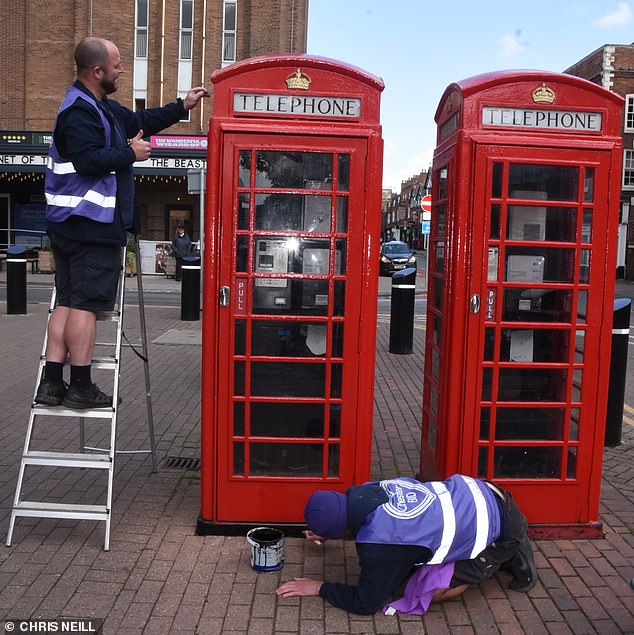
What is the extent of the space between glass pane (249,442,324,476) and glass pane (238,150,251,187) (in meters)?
1.53

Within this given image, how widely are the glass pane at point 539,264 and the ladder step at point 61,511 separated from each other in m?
2.69

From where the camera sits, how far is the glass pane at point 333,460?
430cm

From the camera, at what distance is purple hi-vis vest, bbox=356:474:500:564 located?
3.38 meters

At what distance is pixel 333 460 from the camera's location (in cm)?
431

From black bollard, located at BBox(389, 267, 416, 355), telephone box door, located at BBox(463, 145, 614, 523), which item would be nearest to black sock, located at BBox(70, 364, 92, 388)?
telephone box door, located at BBox(463, 145, 614, 523)

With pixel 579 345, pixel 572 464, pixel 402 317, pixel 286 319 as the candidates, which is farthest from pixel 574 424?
pixel 402 317

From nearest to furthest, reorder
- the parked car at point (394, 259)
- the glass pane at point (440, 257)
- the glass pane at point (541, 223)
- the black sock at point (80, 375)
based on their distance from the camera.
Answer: the black sock at point (80, 375) → the glass pane at point (541, 223) → the glass pane at point (440, 257) → the parked car at point (394, 259)

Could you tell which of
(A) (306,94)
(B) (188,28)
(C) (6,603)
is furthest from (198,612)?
(B) (188,28)

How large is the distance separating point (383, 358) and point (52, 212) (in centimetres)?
704

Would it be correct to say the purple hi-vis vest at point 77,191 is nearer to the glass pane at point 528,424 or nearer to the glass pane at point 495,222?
the glass pane at point 495,222

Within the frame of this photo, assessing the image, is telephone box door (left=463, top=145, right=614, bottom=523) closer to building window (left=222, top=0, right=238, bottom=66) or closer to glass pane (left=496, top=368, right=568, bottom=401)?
glass pane (left=496, top=368, right=568, bottom=401)

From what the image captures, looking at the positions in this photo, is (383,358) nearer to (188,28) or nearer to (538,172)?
(538,172)

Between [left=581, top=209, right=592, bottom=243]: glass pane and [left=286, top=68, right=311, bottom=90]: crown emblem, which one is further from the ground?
[left=286, top=68, right=311, bottom=90]: crown emblem

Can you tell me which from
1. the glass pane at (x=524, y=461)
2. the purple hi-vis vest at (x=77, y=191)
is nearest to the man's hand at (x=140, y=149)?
the purple hi-vis vest at (x=77, y=191)
